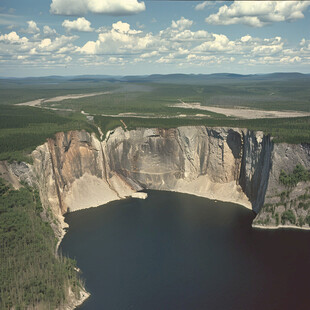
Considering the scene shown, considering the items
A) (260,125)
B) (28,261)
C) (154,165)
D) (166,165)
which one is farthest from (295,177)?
(28,261)

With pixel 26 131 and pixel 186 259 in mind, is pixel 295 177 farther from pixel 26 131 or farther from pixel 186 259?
pixel 26 131

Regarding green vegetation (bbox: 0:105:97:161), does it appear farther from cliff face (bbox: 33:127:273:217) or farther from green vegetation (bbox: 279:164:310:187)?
green vegetation (bbox: 279:164:310:187)

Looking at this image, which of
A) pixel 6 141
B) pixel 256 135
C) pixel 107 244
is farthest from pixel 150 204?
pixel 6 141

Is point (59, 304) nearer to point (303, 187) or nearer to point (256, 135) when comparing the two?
point (303, 187)

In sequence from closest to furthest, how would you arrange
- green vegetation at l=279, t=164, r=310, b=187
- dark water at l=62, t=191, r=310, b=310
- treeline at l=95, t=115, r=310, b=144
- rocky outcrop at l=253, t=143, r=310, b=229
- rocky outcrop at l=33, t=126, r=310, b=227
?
dark water at l=62, t=191, r=310, b=310 < rocky outcrop at l=253, t=143, r=310, b=229 < green vegetation at l=279, t=164, r=310, b=187 < rocky outcrop at l=33, t=126, r=310, b=227 < treeline at l=95, t=115, r=310, b=144

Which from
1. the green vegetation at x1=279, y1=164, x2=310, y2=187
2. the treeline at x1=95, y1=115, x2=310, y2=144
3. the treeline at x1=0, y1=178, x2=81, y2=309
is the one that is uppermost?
the treeline at x1=95, y1=115, x2=310, y2=144

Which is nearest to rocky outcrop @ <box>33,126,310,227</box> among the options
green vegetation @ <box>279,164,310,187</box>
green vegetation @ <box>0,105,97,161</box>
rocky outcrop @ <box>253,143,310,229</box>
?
rocky outcrop @ <box>253,143,310,229</box>

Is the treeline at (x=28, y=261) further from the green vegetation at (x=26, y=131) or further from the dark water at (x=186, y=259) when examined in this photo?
the green vegetation at (x=26, y=131)
